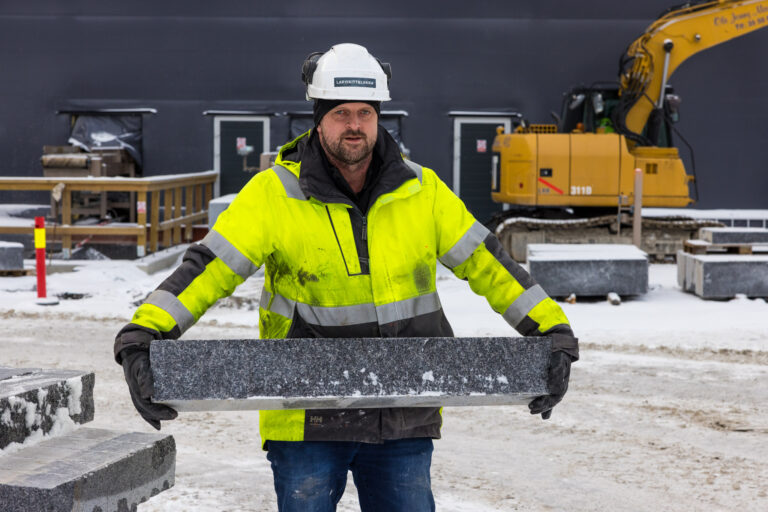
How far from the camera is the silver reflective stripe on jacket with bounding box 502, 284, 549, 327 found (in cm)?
345

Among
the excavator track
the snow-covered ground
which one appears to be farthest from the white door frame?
the snow-covered ground

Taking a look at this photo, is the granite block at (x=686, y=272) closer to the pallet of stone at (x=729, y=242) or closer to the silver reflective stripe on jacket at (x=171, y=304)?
the pallet of stone at (x=729, y=242)

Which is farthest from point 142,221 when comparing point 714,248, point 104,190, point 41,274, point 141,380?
point 141,380

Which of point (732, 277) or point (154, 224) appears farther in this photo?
point (154, 224)

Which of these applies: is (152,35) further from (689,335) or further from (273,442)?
(273,442)

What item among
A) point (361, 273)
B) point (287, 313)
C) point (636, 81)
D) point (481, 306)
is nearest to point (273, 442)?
point (287, 313)

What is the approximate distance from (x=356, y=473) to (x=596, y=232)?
47.7 ft

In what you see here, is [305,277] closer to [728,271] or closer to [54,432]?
[54,432]

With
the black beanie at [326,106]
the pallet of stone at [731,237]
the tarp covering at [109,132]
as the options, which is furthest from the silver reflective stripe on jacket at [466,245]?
the tarp covering at [109,132]

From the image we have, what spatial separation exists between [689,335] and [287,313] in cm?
800

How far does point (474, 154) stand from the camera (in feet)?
70.8

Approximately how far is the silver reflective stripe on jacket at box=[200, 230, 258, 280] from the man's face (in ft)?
1.53

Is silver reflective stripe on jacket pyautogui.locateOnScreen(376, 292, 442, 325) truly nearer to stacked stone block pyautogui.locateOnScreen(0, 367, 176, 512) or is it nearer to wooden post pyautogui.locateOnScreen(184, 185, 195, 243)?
stacked stone block pyautogui.locateOnScreen(0, 367, 176, 512)

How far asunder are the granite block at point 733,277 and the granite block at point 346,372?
32.5ft
